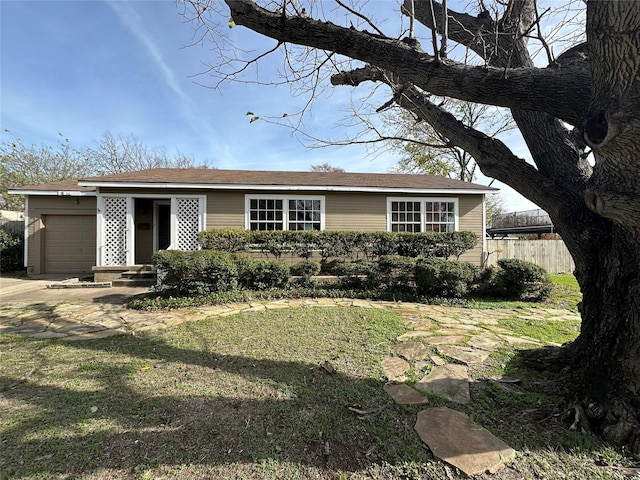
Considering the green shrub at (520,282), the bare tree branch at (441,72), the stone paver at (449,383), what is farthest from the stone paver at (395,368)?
the green shrub at (520,282)

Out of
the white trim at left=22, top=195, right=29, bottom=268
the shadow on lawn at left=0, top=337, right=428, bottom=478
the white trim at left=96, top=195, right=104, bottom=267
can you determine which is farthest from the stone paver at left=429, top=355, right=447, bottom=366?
the white trim at left=22, top=195, right=29, bottom=268

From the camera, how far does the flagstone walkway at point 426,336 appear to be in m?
1.97

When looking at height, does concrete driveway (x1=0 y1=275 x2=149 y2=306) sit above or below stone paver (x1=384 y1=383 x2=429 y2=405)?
above

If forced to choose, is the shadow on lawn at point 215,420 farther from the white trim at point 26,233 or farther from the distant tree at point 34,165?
the distant tree at point 34,165

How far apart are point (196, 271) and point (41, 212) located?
333 inches

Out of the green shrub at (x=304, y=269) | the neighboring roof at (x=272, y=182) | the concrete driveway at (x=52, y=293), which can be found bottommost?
the concrete driveway at (x=52, y=293)

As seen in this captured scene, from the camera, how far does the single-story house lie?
9.12 m

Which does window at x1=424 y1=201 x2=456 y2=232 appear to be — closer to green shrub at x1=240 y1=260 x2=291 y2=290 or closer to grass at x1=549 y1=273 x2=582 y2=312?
grass at x1=549 y1=273 x2=582 y2=312

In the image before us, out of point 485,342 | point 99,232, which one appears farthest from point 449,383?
point 99,232

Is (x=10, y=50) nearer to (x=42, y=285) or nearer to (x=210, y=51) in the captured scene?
(x=42, y=285)

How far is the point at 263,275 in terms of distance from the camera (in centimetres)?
673

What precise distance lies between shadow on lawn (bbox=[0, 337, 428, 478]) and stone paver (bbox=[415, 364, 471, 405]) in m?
0.48

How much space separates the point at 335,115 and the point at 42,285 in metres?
9.81

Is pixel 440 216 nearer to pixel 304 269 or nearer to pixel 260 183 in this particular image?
pixel 304 269
